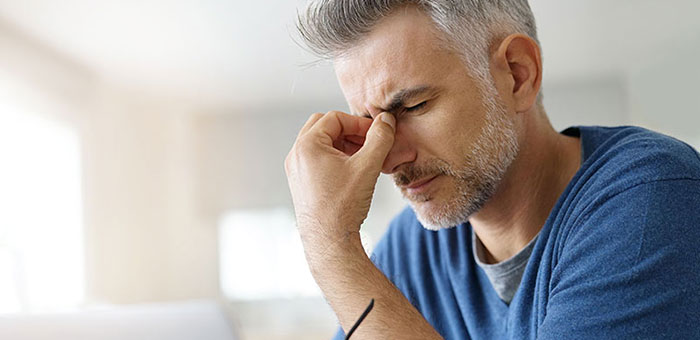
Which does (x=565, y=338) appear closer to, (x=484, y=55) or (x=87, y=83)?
(x=484, y=55)

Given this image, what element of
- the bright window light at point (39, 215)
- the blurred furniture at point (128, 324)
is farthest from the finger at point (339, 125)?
the bright window light at point (39, 215)

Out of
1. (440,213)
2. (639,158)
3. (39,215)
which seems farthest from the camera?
(39,215)

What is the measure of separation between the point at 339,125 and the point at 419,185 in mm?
157

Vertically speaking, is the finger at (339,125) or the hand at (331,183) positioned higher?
the finger at (339,125)

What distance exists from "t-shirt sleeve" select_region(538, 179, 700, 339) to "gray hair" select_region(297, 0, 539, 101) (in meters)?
0.35

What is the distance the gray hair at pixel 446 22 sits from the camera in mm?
1063

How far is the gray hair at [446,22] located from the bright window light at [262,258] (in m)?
5.33

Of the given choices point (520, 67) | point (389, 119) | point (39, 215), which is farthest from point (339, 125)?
point (39, 215)

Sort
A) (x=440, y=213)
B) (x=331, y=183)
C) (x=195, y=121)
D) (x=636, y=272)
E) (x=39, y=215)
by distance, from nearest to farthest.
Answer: (x=636, y=272), (x=331, y=183), (x=440, y=213), (x=39, y=215), (x=195, y=121)

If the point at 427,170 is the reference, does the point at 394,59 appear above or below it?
above

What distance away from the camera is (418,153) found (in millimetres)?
1051

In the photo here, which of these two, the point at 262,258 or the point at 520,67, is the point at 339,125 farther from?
the point at 262,258

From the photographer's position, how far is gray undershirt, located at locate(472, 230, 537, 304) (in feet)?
3.58

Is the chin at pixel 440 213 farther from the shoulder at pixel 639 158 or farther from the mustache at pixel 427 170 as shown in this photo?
the shoulder at pixel 639 158
